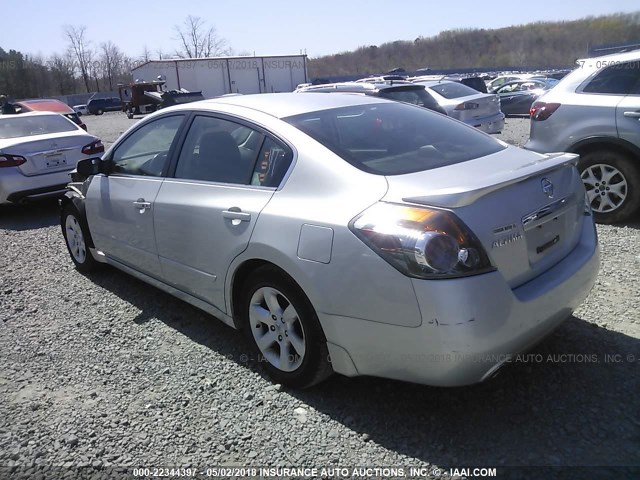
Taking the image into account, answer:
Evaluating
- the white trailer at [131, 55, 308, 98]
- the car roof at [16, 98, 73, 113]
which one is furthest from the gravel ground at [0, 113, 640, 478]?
the white trailer at [131, 55, 308, 98]

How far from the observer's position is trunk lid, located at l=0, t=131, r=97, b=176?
734 cm

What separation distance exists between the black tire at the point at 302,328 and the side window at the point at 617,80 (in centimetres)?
453

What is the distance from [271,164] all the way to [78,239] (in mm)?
2928

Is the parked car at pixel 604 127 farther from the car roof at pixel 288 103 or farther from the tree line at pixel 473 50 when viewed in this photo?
Answer: the tree line at pixel 473 50

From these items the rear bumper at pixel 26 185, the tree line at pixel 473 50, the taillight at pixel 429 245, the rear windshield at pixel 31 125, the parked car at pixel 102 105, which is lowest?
the rear bumper at pixel 26 185

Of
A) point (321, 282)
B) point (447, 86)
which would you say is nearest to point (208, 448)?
point (321, 282)

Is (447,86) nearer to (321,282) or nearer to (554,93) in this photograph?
(554,93)

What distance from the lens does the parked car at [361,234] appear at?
221cm

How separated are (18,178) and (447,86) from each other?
29.2ft

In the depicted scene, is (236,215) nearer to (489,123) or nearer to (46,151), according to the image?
(46,151)

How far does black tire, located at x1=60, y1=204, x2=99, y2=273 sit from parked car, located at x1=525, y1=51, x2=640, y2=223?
4900mm

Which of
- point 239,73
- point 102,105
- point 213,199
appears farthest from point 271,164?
point 102,105

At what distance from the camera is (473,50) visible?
357ft

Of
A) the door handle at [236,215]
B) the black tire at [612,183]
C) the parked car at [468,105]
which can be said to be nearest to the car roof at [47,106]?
the parked car at [468,105]
